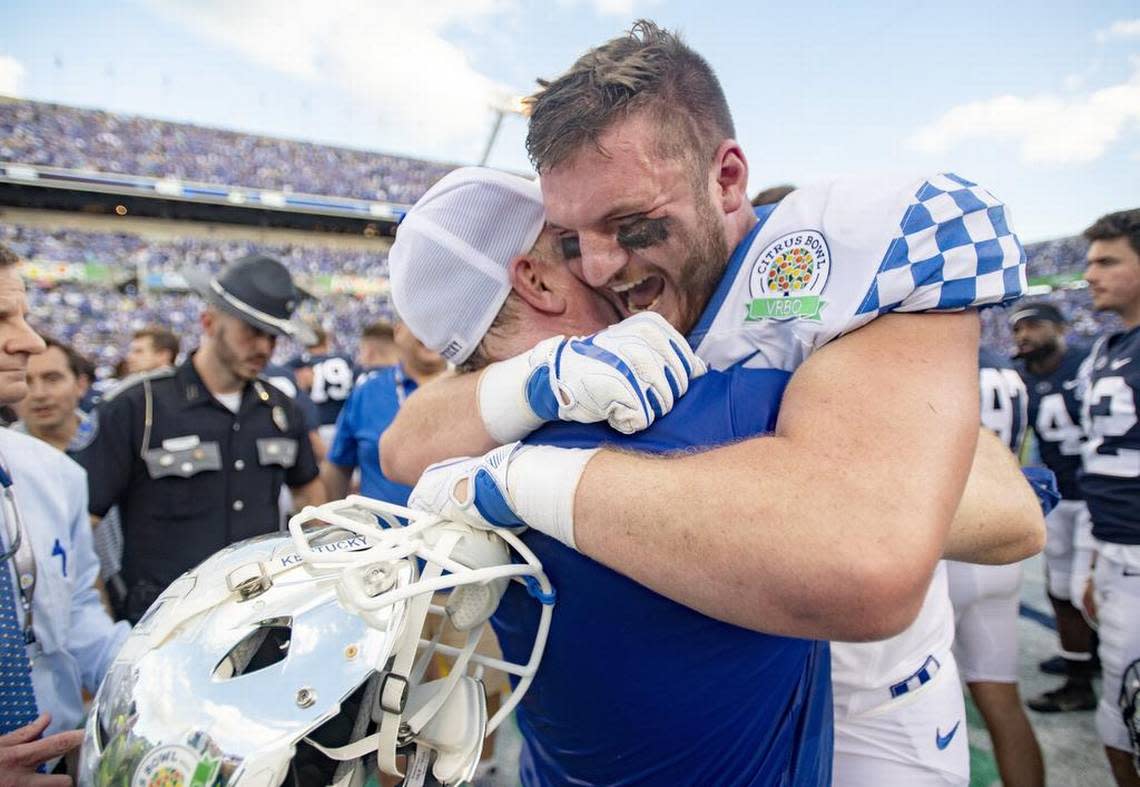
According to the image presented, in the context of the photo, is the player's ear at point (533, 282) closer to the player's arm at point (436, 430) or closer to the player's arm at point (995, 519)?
the player's arm at point (436, 430)

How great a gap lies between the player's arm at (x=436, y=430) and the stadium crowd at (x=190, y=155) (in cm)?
2753

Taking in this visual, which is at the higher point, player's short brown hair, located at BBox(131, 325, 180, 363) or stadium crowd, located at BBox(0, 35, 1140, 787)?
stadium crowd, located at BBox(0, 35, 1140, 787)

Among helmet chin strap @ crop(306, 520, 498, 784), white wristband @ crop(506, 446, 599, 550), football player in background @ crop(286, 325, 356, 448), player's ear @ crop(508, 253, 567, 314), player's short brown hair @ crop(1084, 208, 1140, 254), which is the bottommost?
football player in background @ crop(286, 325, 356, 448)

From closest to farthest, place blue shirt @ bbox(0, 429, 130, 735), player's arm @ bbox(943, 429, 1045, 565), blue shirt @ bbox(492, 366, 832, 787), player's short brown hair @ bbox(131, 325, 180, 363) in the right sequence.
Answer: blue shirt @ bbox(492, 366, 832, 787)
player's arm @ bbox(943, 429, 1045, 565)
blue shirt @ bbox(0, 429, 130, 735)
player's short brown hair @ bbox(131, 325, 180, 363)

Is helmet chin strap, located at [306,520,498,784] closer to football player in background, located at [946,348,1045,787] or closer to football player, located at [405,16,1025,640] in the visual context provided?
football player, located at [405,16,1025,640]

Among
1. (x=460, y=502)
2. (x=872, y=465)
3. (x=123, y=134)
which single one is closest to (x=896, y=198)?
(x=872, y=465)

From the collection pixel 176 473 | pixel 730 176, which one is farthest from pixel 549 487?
pixel 176 473

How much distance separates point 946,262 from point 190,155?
119ft

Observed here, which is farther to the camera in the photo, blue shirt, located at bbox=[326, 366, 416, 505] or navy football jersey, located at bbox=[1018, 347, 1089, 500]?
navy football jersey, located at bbox=[1018, 347, 1089, 500]

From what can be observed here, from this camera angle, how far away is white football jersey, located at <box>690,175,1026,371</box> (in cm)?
94

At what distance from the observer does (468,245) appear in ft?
4.77

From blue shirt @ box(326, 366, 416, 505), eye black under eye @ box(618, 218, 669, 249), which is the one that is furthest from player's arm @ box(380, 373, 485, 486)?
blue shirt @ box(326, 366, 416, 505)

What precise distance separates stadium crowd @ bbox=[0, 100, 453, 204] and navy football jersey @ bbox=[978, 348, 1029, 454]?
87.4 feet

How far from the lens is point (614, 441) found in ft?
3.20
